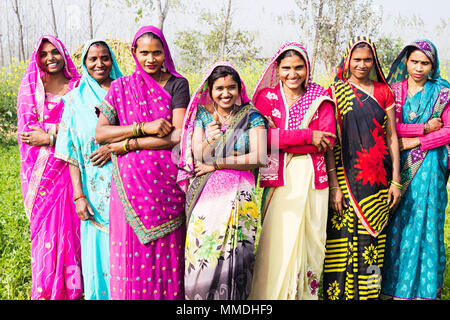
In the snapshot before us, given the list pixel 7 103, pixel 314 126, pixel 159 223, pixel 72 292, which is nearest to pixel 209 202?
pixel 159 223

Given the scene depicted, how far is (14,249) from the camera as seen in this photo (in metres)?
4.36

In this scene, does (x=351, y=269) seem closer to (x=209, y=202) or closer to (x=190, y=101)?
(x=209, y=202)

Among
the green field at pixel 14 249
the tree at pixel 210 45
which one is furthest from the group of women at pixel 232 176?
the tree at pixel 210 45

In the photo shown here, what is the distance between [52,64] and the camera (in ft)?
11.0

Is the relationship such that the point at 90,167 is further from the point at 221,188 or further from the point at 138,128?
the point at 221,188

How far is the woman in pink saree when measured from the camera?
10.7ft

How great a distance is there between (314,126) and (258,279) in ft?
3.64

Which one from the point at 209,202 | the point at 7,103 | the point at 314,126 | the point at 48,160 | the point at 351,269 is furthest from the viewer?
the point at 7,103

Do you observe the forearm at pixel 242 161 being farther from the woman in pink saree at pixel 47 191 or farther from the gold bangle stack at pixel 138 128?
the woman in pink saree at pixel 47 191

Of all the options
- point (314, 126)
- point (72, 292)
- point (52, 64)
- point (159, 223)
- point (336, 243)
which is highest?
point (52, 64)

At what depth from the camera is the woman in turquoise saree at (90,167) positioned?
120 inches

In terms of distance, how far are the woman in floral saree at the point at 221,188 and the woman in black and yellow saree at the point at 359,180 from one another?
2.29 ft

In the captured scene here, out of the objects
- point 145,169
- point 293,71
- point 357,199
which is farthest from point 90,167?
point 357,199

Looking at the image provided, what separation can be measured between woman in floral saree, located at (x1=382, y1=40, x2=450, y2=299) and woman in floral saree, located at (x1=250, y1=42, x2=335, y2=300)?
2.68 ft
